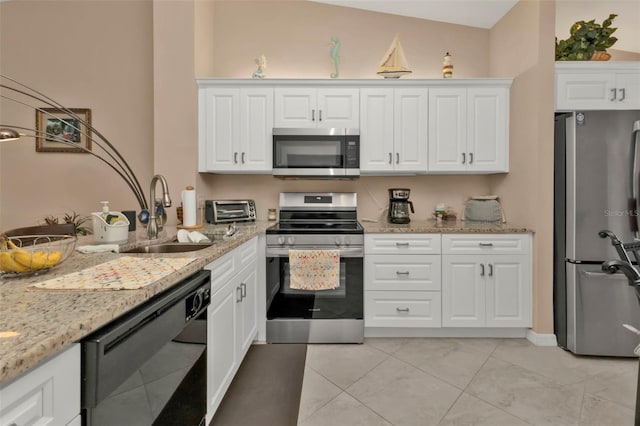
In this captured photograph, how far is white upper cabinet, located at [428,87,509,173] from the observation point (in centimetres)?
301

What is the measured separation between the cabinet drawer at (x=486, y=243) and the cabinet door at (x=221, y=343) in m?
1.75

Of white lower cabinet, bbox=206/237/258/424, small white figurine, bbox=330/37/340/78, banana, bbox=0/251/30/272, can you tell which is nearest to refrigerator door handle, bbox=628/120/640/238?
small white figurine, bbox=330/37/340/78

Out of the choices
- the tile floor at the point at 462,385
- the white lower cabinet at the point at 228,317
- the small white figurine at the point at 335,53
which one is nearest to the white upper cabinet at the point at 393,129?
the small white figurine at the point at 335,53

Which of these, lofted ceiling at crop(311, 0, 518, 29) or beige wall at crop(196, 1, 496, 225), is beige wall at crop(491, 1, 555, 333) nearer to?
lofted ceiling at crop(311, 0, 518, 29)

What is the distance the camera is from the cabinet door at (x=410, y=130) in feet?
9.95

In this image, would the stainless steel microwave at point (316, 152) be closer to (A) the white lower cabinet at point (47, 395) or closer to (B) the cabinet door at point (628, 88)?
(B) the cabinet door at point (628, 88)

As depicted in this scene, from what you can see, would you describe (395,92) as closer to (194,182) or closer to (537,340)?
(194,182)

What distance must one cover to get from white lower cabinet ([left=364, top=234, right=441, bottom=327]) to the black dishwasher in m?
1.60

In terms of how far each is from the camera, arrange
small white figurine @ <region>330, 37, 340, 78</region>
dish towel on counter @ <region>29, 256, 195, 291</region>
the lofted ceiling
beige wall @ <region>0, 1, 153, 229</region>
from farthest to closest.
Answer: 1. beige wall @ <region>0, 1, 153, 229</region>
2. small white figurine @ <region>330, 37, 340, 78</region>
3. the lofted ceiling
4. dish towel on counter @ <region>29, 256, 195, 291</region>

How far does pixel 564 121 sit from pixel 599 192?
58 centimetres

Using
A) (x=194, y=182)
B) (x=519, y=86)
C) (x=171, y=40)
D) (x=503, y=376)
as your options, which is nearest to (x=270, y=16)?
(x=171, y=40)

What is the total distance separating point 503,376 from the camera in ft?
7.29

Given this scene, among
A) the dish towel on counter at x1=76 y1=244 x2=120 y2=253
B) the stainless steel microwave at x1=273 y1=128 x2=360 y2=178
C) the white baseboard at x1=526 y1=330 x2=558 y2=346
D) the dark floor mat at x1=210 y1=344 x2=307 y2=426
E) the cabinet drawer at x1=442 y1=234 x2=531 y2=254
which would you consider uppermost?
the stainless steel microwave at x1=273 y1=128 x2=360 y2=178

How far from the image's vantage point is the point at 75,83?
3.33 metres
